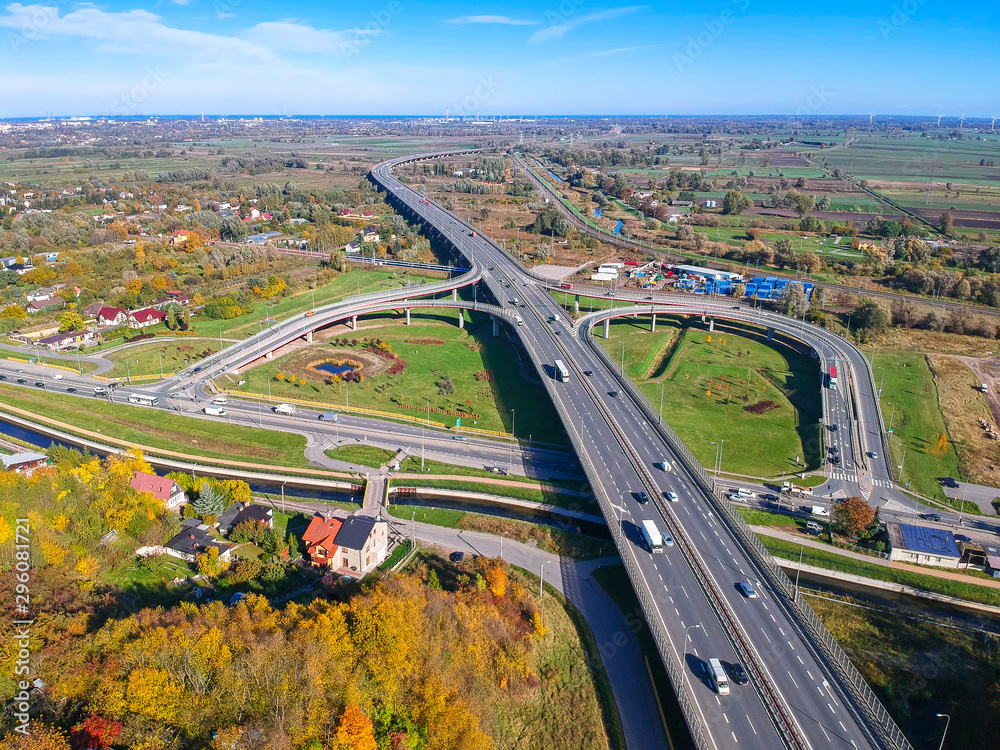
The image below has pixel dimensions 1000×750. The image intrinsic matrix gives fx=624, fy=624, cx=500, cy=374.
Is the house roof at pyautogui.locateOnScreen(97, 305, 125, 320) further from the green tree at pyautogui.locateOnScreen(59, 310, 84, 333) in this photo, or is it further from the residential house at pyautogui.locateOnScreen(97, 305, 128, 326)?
the green tree at pyautogui.locateOnScreen(59, 310, 84, 333)

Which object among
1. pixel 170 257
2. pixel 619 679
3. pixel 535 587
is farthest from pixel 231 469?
pixel 170 257

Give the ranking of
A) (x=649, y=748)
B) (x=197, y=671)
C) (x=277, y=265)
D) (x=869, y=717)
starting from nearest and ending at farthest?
(x=197, y=671)
(x=869, y=717)
(x=649, y=748)
(x=277, y=265)

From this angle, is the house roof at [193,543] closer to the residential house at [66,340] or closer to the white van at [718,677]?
the white van at [718,677]

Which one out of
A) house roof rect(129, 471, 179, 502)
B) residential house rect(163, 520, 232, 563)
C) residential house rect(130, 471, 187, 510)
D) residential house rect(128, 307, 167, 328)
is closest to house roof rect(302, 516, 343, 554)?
residential house rect(163, 520, 232, 563)

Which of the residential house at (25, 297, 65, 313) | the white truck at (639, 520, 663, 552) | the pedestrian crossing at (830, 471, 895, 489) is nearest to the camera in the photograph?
the white truck at (639, 520, 663, 552)

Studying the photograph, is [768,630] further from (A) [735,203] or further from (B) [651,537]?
(A) [735,203]

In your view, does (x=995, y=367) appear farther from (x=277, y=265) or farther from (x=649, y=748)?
(x=277, y=265)

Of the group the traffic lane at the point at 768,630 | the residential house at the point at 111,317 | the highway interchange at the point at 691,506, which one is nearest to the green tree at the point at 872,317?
the highway interchange at the point at 691,506
